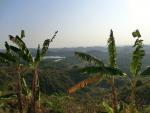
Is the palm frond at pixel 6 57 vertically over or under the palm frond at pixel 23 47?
under

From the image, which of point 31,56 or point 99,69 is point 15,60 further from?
point 99,69

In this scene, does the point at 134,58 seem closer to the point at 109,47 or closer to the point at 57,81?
the point at 109,47

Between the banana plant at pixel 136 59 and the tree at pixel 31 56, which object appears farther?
the tree at pixel 31 56

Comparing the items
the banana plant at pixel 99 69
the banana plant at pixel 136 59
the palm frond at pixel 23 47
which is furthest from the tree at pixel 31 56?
the banana plant at pixel 136 59

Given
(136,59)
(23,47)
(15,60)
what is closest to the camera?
(136,59)

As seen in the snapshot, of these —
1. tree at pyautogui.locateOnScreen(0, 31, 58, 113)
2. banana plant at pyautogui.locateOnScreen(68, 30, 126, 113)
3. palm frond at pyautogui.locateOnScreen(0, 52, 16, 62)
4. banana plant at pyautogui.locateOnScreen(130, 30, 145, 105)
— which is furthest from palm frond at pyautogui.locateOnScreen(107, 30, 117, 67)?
palm frond at pyautogui.locateOnScreen(0, 52, 16, 62)

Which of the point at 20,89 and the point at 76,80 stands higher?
the point at 20,89

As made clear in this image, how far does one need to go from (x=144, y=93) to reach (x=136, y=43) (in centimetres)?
8229

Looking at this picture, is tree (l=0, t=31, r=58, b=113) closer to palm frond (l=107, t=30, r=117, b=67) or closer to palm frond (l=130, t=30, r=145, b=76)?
palm frond (l=107, t=30, r=117, b=67)

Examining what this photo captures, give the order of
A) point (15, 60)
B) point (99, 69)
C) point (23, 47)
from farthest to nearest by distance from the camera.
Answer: point (15, 60), point (23, 47), point (99, 69)

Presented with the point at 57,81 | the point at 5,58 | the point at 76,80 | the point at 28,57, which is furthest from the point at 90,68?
the point at 76,80

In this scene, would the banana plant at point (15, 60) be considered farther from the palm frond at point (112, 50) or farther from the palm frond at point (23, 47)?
the palm frond at point (112, 50)

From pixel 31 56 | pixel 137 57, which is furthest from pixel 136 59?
pixel 31 56

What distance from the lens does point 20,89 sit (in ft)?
109
